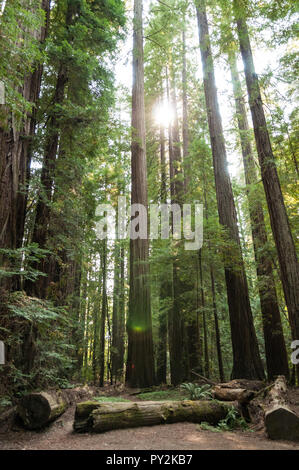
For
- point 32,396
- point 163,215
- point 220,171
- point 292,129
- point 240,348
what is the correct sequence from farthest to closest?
point 163,215 < point 220,171 < point 240,348 < point 292,129 < point 32,396

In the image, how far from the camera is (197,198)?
11000mm

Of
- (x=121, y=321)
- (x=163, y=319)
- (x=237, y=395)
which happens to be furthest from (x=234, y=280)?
(x=121, y=321)

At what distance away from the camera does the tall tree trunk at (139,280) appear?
869 centimetres

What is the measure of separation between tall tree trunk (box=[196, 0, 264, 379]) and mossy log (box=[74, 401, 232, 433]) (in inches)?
141

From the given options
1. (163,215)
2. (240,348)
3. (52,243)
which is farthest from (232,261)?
(163,215)

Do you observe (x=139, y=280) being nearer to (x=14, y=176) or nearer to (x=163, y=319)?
(x=14, y=176)

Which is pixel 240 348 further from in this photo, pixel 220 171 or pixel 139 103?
pixel 139 103

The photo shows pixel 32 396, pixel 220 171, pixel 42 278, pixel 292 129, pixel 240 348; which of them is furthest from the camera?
pixel 220 171

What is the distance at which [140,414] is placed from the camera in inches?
172

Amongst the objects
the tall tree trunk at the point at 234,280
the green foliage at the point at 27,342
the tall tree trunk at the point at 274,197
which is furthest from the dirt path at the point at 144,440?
the tall tree trunk at the point at 234,280

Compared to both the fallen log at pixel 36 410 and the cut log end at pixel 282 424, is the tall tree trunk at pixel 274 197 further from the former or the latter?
the fallen log at pixel 36 410
